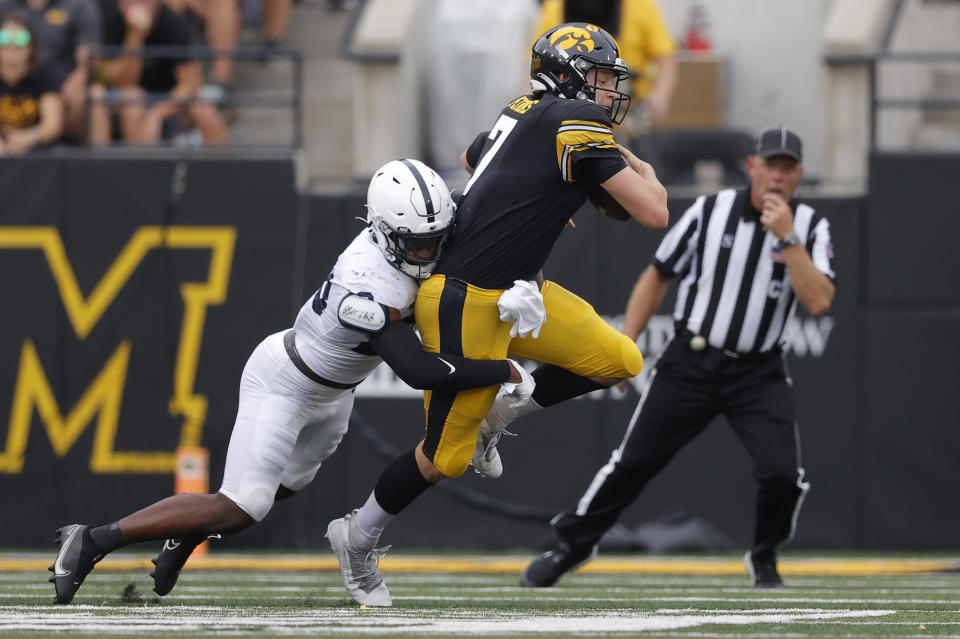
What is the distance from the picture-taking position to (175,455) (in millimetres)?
9289

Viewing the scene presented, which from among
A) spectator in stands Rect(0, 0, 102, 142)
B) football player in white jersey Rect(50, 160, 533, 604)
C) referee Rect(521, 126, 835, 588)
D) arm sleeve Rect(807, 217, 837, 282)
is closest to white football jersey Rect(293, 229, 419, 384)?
football player in white jersey Rect(50, 160, 533, 604)

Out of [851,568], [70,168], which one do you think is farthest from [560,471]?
[70,168]

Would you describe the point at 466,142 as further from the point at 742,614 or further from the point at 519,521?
the point at 742,614

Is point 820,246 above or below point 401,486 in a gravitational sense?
above

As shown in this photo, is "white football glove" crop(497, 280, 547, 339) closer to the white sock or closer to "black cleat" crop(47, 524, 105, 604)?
the white sock

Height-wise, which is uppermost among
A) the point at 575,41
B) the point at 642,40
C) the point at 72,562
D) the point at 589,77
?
the point at 575,41

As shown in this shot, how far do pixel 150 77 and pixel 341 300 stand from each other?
5.17 meters

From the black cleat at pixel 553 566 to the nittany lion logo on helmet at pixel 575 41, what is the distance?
2245mm

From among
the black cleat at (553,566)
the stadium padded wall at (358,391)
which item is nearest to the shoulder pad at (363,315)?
the black cleat at (553,566)

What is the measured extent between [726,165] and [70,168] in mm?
3821

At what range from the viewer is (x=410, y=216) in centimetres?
515

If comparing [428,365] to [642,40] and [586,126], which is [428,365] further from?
[642,40]

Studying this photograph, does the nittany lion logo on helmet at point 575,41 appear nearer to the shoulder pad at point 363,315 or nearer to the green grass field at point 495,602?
the shoulder pad at point 363,315

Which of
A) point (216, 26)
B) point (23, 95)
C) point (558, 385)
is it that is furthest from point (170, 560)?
point (216, 26)
